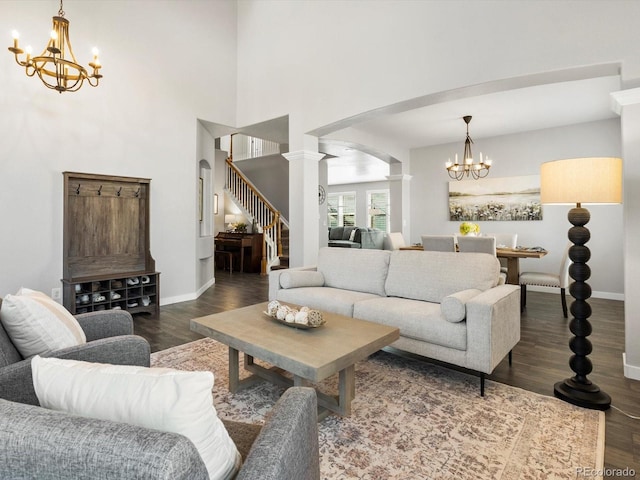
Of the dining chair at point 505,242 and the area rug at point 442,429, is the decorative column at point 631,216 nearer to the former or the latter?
the area rug at point 442,429

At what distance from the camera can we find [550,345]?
3303 millimetres

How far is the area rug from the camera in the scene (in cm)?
164

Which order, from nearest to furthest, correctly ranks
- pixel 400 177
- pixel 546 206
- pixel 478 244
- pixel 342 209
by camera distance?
pixel 478 244, pixel 546 206, pixel 400 177, pixel 342 209

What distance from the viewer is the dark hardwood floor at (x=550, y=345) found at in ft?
6.36

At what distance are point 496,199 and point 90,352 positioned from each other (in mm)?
6598

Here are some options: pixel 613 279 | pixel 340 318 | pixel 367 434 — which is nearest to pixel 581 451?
pixel 367 434

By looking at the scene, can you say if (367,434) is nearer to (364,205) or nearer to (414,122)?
(414,122)

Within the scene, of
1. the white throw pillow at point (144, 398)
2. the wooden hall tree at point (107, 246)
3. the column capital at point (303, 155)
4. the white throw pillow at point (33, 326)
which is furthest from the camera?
the column capital at point (303, 155)

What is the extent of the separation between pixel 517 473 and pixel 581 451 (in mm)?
424

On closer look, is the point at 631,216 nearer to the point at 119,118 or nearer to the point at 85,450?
the point at 85,450

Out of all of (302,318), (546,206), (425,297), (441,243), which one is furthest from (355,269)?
(546,206)

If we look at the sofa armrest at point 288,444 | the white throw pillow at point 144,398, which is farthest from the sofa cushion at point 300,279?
the white throw pillow at point 144,398

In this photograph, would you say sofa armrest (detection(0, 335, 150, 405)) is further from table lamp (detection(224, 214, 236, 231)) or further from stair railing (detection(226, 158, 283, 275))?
table lamp (detection(224, 214, 236, 231))

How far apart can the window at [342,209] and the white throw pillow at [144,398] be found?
11.6 m
